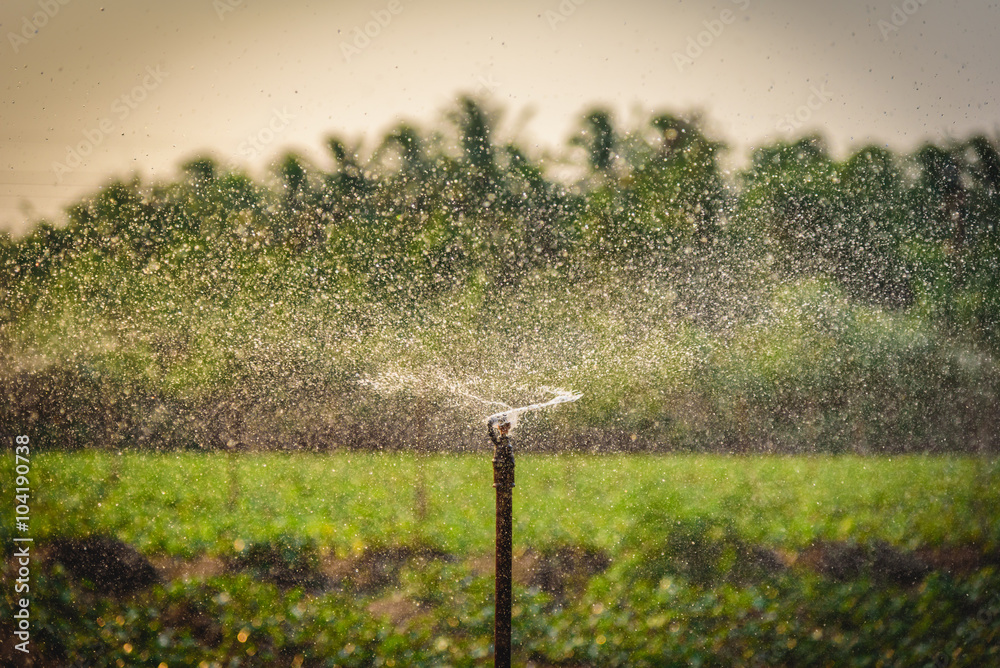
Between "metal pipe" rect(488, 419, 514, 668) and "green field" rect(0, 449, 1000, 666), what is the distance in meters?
1.18

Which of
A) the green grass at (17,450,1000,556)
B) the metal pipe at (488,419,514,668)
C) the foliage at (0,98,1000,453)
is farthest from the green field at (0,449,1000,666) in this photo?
the foliage at (0,98,1000,453)

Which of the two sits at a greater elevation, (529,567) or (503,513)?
(503,513)

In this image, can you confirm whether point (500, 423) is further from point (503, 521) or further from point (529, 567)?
point (529, 567)

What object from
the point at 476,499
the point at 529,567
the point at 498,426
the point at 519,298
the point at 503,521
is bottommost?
the point at 529,567

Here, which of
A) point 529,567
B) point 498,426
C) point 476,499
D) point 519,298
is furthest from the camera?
point 519,298

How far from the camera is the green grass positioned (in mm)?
4848

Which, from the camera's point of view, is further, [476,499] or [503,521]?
[476,499]

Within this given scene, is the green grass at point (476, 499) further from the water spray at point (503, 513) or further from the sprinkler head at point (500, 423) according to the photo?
the sprinkler head at point (500, 423)

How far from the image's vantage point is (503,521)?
214 centimetres

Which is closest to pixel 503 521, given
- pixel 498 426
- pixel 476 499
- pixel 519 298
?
pixel 498 426

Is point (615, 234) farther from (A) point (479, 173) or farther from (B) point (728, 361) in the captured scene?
(B) point (728, 361)

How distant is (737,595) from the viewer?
12.2 ft

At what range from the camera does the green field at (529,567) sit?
3.30 meters

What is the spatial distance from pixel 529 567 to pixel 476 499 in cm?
171
